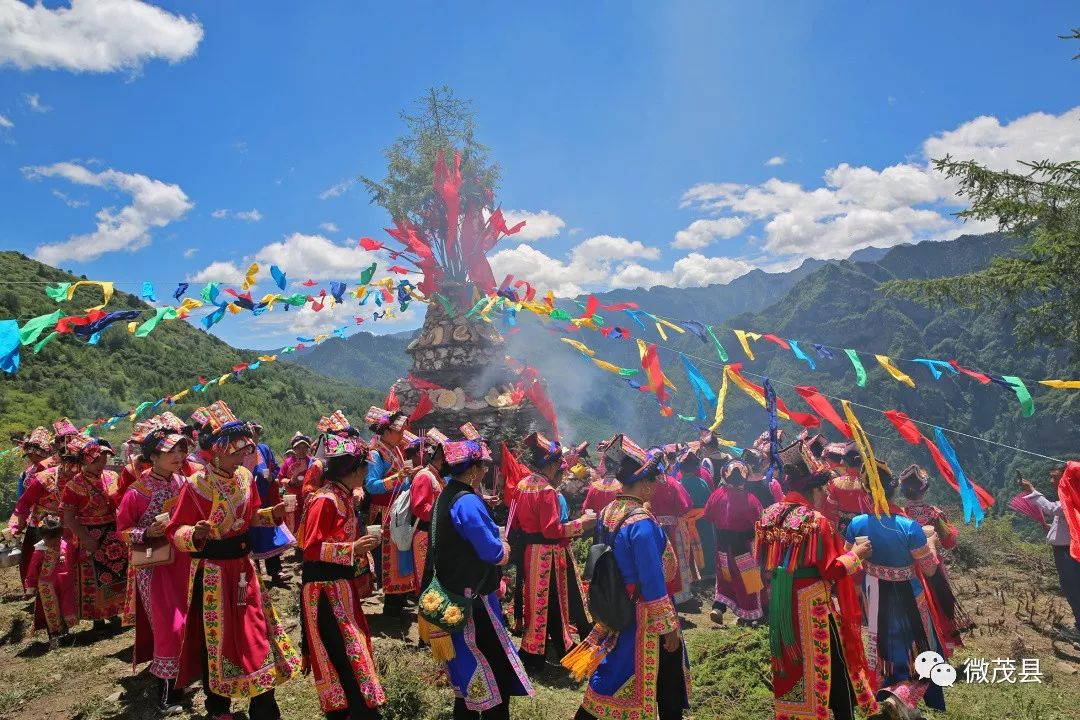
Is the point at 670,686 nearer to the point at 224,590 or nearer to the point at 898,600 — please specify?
the point at 898,600

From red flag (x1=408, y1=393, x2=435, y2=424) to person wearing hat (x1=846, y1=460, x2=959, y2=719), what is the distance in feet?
34.1

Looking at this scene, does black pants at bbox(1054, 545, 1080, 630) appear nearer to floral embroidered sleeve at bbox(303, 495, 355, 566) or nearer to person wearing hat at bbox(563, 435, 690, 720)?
person wearing hat at bbox(563, 435, 690, 720)

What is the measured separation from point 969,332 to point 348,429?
58783 mm

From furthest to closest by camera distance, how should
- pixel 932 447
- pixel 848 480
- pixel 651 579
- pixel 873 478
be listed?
pixel 932 447
pixel 848 480
pixel 873 478
pixel 651 579

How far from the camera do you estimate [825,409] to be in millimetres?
6070

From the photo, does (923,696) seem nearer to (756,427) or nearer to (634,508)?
(634,508)

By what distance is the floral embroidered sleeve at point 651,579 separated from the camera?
12.6 feet

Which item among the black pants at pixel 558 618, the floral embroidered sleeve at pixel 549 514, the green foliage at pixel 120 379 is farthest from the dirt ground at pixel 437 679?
the green foliage at pixel 120 379

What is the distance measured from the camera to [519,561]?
20.2 ft

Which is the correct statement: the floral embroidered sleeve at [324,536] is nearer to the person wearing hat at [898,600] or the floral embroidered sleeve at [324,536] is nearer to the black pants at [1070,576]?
the person wearing hat at [898,600]

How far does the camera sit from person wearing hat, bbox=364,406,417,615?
23.6 feet

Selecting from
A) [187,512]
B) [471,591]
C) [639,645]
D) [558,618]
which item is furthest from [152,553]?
[558,618]

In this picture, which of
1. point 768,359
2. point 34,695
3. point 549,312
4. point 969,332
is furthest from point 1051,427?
point 34,695

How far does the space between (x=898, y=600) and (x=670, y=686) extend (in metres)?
2.22
